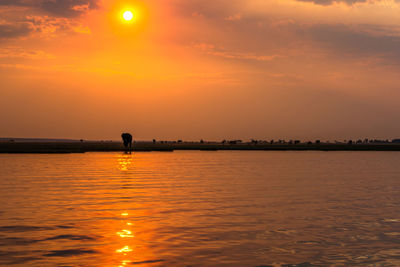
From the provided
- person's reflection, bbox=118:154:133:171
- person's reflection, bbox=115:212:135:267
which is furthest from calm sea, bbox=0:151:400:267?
person's reflection, bbox=118:154:133:171

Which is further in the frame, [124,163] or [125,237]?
[124,163]

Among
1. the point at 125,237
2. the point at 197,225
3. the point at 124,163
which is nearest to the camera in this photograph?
the point at 125,237

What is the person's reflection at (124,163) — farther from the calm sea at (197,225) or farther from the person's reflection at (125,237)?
the person's reflection at (125,237)

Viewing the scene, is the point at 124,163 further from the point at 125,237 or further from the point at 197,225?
the point at 125,237

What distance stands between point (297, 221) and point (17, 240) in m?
10.4

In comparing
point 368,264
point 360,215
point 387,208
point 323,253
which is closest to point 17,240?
point 323,253

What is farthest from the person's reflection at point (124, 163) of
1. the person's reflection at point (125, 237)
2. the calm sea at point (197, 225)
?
the person's reflection at point (125, 237)

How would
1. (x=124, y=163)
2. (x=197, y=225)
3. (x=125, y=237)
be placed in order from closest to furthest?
(x=125, y=237)
(x=197, y=225)
(x=124, y=163)

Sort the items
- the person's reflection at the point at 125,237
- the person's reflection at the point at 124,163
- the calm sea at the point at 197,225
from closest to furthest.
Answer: the person's reflection at the point at 125,237 → the calm sea at the point at 197,225 → the person's reflection at the point at 124,163

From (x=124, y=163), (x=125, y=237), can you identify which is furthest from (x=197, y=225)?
(x=124, y=163)

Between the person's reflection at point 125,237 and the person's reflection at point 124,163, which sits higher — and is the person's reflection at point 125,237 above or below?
below

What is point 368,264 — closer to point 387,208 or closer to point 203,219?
point 203,219

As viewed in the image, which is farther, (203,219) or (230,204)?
(230,204)

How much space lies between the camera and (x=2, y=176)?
37.7 m
